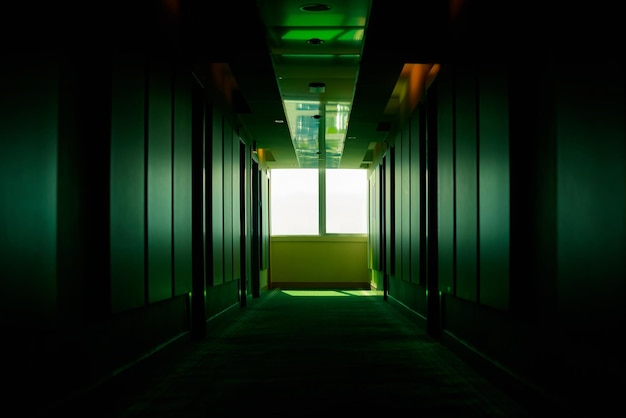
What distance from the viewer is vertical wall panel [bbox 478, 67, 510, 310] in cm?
426

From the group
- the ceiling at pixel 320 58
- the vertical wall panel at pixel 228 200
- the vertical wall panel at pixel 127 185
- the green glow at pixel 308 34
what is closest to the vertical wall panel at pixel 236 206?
the vertical wall panel at pixel 228 200

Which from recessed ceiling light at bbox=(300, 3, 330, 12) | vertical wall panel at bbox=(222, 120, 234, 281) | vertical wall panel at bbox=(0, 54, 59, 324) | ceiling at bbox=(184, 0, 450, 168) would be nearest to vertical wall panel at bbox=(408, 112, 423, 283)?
ceiling at bbox=(184, 0, 450, 168)

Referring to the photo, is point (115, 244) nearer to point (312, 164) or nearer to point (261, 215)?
point (261, 215)

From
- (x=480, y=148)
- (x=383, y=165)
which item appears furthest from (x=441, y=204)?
(x=383, y=165)

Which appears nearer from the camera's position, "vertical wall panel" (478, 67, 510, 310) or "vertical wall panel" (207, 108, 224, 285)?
"vertical wall panel" (478, 67, 510, 310)

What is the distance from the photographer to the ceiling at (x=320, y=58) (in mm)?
5762

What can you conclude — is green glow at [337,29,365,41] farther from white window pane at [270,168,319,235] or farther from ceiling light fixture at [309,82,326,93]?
white window pane at [270,168,319,235]

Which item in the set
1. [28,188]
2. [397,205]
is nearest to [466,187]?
[28,188]

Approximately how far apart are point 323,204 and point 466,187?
40.6ft

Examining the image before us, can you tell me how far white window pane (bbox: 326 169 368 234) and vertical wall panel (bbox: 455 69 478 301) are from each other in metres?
12.0

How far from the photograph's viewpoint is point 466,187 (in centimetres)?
538

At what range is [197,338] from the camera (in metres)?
7.07

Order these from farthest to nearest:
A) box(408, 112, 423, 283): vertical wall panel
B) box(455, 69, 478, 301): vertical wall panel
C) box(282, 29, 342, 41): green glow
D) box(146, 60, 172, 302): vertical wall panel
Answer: box(282, 29, 342, 41): green glow → box(408, 112, 423, 283): vertical wall panel → box(455, 69, 478, 301): vertical wall panel → box(146, 60, 172, 302): vertical wall panel

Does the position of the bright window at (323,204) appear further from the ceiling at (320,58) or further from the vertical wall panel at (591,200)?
the vertical wall panel at (591,200)
